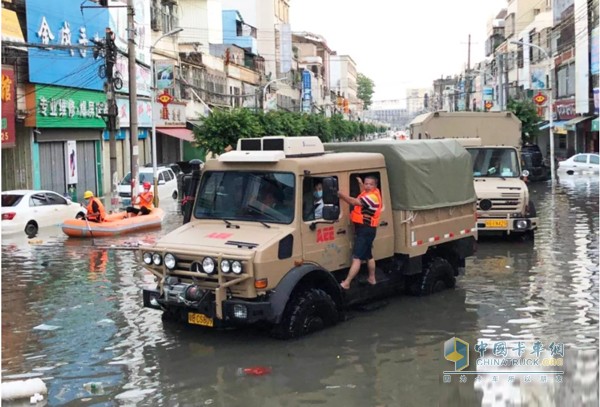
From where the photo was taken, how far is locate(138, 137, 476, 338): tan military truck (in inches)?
339

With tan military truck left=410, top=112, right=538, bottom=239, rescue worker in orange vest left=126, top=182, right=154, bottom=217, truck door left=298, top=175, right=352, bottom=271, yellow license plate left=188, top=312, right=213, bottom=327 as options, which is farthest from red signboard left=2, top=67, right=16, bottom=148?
truck door left=298, top=175, right=352, bottom=271

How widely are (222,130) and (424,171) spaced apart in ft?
94.8

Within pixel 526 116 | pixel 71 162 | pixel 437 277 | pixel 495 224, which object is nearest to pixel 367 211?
pixel 437 277

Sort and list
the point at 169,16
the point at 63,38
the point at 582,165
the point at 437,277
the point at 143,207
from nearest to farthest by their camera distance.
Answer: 1. the point at 437,277
2. the point at 143,207
3. the point at 63,38
4. the point at 582,165
5. the point at 169,16

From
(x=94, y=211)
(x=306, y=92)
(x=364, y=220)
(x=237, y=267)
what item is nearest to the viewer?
(x=237, y=267)

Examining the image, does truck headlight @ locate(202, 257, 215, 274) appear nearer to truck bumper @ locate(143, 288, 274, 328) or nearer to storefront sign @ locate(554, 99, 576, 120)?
truck bumper @ locate(143, 288, 274, 328)

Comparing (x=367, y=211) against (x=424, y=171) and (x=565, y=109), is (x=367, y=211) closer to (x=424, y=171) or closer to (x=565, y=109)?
(x=424, y=171)

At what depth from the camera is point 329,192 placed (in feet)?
29.9

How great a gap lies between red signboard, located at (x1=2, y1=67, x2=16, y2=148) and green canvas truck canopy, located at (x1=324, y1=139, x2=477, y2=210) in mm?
18153

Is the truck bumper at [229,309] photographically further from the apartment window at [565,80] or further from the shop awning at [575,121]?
the apartment window at [565,80]

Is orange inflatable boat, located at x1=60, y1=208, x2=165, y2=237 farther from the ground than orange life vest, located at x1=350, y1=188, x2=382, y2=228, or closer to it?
closer to it

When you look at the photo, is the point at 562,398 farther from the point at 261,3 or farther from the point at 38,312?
the point at 261,3

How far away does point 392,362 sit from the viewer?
844 cm

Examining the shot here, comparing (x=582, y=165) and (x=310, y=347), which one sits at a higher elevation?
(x=582, y=165)
